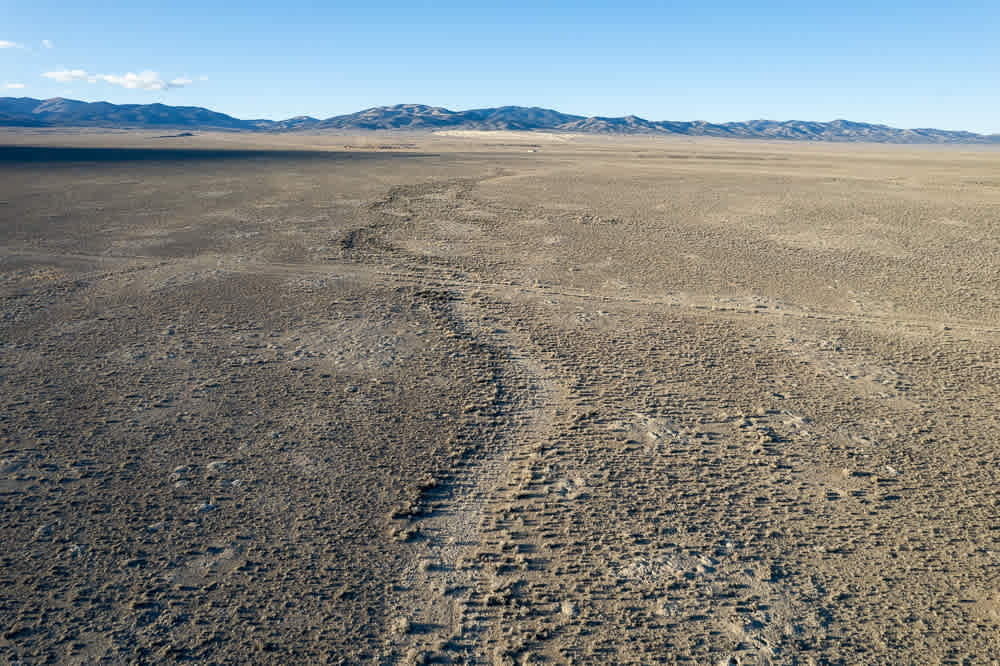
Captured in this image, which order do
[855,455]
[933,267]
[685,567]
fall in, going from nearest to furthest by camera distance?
1. [685,567]
2. [855,455]
3. [933,267]

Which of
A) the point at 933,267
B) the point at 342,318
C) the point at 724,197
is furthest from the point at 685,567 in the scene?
the point at 724,197

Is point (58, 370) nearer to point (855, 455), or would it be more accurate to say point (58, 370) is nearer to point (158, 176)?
point (855, 455)

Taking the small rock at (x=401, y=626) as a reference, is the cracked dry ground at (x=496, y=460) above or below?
above

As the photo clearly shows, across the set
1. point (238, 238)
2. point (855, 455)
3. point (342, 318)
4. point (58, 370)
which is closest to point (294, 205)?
point (238, 238)

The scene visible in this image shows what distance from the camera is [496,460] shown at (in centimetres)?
454

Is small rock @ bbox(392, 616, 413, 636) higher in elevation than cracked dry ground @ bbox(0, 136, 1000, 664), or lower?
lower

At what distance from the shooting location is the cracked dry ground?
3.10 m

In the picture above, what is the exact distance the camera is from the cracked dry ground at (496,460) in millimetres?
3100

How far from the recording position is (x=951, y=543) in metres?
3.71

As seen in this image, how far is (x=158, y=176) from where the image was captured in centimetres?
2498

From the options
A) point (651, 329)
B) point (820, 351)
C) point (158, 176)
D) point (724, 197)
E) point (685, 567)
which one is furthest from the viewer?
point (158, 176)

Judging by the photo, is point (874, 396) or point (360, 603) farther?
point (874, 396)

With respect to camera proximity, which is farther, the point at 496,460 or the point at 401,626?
the point at 496,460

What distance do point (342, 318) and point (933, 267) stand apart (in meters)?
8.97
